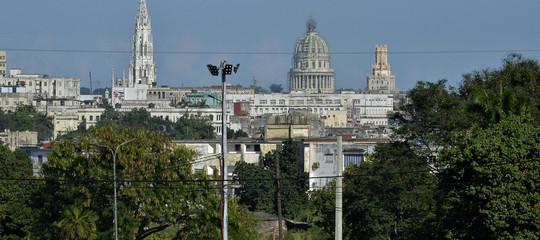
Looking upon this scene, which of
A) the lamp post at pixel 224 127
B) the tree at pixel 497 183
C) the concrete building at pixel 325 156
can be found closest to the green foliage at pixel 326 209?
the lamp post at pixel 224 127

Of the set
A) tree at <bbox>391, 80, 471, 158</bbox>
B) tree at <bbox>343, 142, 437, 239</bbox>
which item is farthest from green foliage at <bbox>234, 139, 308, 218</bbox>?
tree at <bbox>391, 80, 471, 158</bbox>

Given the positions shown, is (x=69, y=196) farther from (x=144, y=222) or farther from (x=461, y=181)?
(x=461, y=181)

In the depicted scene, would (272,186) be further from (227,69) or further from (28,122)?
(28,122)

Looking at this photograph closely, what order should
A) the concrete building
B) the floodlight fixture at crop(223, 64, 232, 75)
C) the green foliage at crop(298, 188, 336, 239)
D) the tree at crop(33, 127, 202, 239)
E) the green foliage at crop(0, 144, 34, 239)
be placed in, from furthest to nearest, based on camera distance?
the concrete building → the green foliage at crop(298, 188, 336, 239) → the green foliage at crop(0, 144, 34, 239) → the tree at crop(33, 127, 202, 239) → the floodlight fixture at crop(223, 64, 232, 75)

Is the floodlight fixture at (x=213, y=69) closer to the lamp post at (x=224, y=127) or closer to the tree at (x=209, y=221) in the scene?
the lamp post at (x=224, y=127)

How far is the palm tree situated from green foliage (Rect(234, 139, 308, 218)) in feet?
74.6

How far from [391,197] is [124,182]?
977 cm

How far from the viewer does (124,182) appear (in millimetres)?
45875

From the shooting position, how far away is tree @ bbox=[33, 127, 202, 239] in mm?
45375

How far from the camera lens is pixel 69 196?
45.4 meters

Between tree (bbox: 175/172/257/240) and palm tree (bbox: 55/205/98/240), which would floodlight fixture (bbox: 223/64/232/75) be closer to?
tree (bbox: 175/172/257/240)

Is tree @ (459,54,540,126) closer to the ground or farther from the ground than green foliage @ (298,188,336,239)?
farther from the ground

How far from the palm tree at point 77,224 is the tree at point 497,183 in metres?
15.6

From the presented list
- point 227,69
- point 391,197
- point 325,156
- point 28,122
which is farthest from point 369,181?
point 28,122
